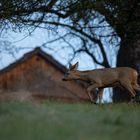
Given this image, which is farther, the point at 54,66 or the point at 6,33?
the point at 54,66

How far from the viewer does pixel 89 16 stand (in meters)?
21.3

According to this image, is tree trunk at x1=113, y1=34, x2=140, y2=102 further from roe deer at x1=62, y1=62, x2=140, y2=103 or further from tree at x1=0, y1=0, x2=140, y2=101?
roe deer at x1=62, y1=62, x2=140, y2=103

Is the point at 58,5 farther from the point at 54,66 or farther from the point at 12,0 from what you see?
the point at 54,66

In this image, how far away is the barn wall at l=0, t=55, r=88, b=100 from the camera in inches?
1875

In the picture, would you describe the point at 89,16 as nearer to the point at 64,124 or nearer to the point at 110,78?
the point at 110,78

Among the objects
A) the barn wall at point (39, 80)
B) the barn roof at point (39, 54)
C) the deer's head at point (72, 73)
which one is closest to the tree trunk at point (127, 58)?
the deer's head at point (72, 73)

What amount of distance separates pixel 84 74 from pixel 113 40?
2853mm

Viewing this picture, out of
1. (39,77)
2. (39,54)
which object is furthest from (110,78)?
(39,54)

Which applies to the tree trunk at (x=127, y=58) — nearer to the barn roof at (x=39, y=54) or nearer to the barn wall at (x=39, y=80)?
the barn wall at (x=39, y=80)

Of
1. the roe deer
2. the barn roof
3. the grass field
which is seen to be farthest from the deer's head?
the barn roof

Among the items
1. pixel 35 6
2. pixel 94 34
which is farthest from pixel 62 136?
pixel 94 34

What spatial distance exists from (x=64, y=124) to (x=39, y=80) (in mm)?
39719

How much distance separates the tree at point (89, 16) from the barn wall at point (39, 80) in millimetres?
22497

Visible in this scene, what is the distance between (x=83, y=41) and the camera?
94.2 feet
